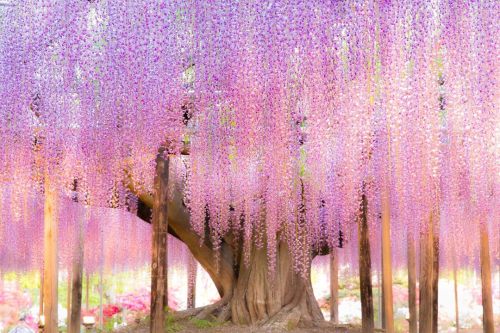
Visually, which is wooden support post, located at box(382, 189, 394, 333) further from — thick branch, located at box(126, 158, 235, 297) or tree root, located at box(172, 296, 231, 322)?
thick branch, located at box(126, 158, 235, 297)

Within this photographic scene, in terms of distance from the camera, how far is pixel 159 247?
24.0 ft

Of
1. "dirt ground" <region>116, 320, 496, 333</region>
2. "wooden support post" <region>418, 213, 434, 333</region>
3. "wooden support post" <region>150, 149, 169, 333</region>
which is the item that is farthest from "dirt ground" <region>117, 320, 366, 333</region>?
"wooden support post" <region>150, 149, 169, 333</region>

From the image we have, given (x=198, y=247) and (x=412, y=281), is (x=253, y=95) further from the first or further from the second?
(x=412, y=281)

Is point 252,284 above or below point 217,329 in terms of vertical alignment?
above

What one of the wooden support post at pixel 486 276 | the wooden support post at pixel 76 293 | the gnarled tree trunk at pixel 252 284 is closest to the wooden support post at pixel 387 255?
the gnarled tree trunk at pixel 252 284

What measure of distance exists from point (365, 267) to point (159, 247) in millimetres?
3247

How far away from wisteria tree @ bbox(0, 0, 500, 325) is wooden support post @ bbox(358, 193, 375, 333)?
0.06 m

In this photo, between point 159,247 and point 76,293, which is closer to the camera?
point 159,247

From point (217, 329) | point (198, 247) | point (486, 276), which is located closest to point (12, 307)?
point (198, 247)

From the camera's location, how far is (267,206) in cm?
946

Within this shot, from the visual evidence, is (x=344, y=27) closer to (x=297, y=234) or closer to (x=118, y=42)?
(x=118, y=42)

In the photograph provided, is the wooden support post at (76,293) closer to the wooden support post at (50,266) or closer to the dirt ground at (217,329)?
the dirt ground at (217,329)

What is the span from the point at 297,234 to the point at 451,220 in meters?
3.62

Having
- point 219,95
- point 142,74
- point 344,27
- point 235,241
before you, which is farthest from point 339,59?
point 235,241
